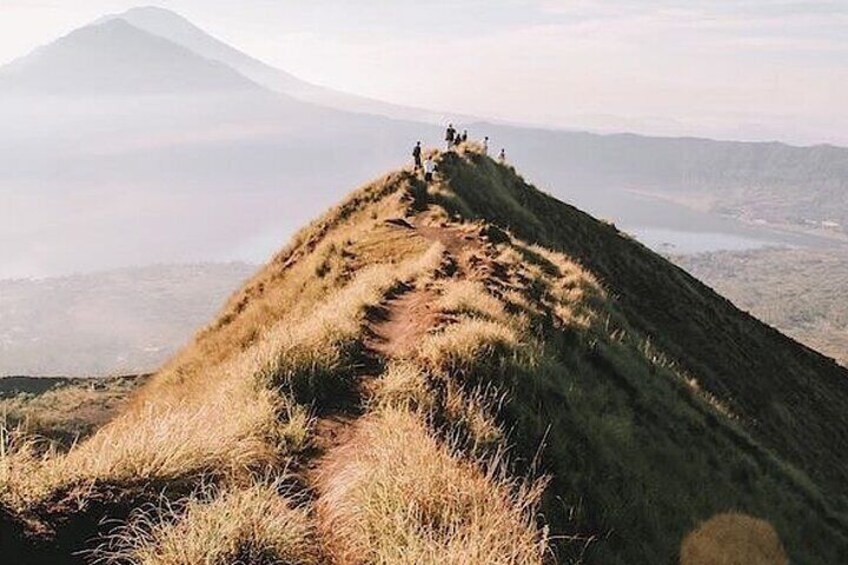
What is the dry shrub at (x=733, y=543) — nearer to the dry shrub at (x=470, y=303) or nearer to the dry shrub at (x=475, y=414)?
the dry shrub at (x=475, y=414)

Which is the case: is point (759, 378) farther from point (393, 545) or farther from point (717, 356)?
point (393, 545)

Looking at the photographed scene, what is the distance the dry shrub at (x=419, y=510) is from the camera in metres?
6.10

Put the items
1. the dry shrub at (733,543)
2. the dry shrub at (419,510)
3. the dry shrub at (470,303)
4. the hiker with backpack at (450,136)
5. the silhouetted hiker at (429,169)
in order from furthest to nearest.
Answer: the hiker with backpack at (450,136) < the silhouetted hiker at (429,169) < the dry shrub at (470,303) < the dry shrub at (733,543) < the dry shrub at (419,510)

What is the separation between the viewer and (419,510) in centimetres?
683

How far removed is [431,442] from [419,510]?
1612mm

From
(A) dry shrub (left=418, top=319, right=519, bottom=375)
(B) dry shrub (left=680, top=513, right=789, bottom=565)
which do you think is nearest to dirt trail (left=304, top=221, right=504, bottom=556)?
(A) dry shrub (left=418, top=319, right=519, bottom=375)

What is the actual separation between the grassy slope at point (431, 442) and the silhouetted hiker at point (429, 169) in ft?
34.6

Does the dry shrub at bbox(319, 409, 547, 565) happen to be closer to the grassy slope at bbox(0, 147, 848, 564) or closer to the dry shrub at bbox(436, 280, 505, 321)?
the grassy slope at bbox(0, 147, 848, 564)

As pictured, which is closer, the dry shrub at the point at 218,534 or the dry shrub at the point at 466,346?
the dry shrub at the point at 218,534

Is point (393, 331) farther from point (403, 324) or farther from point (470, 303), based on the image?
point (470, 303)

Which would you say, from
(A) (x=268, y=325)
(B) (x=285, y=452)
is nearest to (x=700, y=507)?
(B) (x=285, y=452)

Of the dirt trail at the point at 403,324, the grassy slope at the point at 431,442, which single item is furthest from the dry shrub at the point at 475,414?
the dirt trail at the point at 403,324

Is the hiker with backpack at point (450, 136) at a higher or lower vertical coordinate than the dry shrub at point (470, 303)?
higher

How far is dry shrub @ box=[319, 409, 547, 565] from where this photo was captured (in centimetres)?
610
